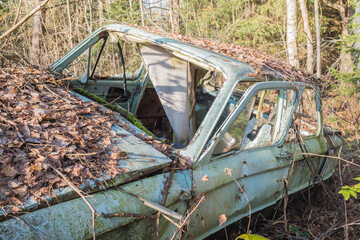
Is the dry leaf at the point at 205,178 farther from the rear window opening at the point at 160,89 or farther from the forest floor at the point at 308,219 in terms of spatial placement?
the rear window opening at the point at 160,89

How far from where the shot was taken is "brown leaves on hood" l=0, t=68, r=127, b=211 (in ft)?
5.57

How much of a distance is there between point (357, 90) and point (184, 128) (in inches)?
220

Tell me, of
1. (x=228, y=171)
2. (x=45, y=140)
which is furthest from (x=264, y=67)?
(x=45, y=140)

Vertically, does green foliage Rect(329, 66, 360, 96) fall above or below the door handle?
below

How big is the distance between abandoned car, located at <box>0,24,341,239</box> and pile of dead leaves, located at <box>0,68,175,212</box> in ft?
0.33

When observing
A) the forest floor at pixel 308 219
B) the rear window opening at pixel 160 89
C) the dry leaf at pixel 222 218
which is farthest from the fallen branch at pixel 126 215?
the rear window opening at pixel 160 89

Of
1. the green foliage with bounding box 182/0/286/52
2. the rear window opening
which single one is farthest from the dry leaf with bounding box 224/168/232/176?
the green foliage with bounding box 182/0/286/52

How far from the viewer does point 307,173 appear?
143 inches

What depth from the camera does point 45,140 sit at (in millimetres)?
2002

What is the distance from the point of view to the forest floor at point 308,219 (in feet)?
9.68

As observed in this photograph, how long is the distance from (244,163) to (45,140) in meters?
1.60

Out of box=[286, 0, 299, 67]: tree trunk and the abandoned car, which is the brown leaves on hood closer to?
the abandoned car

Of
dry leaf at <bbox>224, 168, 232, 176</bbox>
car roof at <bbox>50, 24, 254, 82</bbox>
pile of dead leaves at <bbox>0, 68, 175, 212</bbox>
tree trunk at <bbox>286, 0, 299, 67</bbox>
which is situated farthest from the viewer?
tree trunk at <bbox>286, 0, 299, 67</bbox>

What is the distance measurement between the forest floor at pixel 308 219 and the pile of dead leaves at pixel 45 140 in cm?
116
